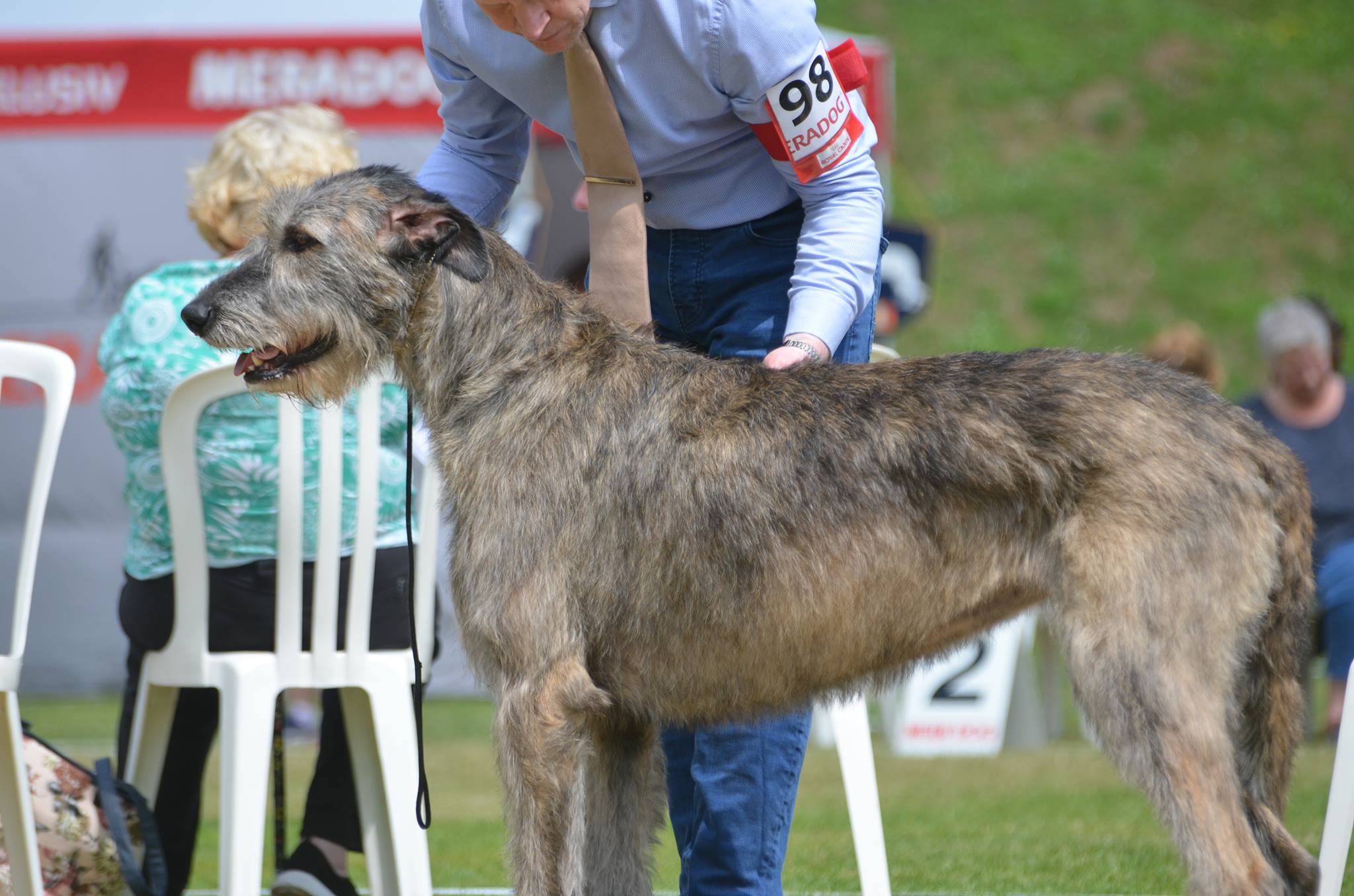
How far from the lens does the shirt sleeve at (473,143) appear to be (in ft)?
11.3

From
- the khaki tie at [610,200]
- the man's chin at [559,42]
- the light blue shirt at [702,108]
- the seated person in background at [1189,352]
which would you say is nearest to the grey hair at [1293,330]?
the seated person in background at [1189,352]

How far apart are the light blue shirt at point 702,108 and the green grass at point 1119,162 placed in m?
14.3

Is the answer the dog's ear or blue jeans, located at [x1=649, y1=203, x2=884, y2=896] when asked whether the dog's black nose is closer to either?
the dog's ear

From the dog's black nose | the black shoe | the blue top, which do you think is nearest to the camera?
the dog's black nose

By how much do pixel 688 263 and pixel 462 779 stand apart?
14.1ft

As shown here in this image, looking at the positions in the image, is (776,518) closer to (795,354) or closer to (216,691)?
(795,354)

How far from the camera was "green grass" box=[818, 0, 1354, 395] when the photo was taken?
18.4m

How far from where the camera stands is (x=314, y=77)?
911cm

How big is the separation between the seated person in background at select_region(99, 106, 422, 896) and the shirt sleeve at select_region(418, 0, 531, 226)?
589 millimetres

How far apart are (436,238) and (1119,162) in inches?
732

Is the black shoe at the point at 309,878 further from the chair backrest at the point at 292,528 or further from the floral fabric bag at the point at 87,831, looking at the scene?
the chair backrest at the point at 292,528

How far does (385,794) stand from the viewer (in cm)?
398

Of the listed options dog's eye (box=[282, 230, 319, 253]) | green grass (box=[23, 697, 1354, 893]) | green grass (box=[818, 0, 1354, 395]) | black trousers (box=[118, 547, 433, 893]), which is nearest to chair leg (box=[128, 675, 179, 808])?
black trousers (box=[118, 547, 433, 893])

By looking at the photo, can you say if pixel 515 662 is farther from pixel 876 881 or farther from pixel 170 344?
pixel 170 344
